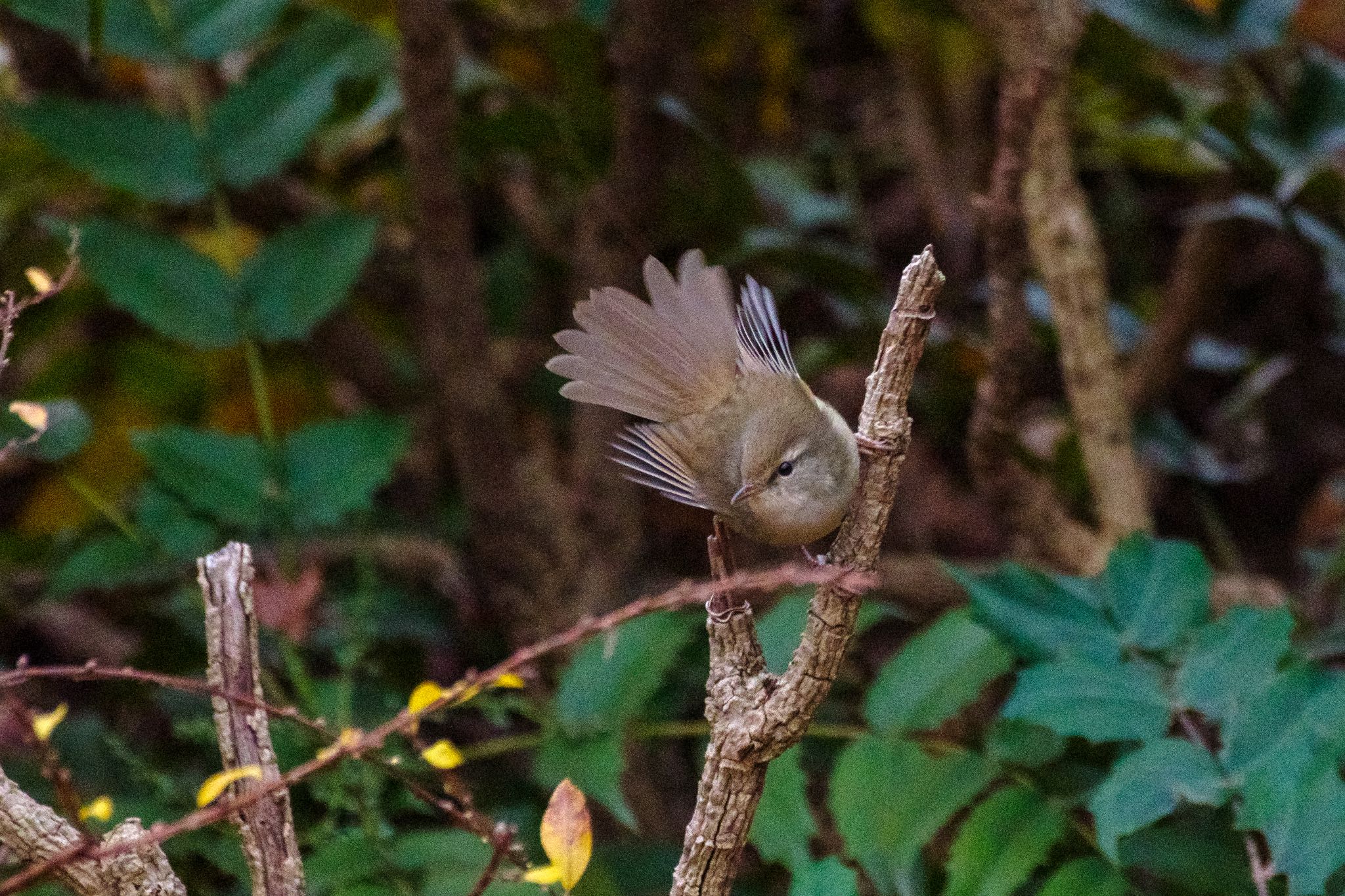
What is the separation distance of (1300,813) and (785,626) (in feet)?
1.90

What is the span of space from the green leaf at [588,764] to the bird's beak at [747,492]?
17.5 inches

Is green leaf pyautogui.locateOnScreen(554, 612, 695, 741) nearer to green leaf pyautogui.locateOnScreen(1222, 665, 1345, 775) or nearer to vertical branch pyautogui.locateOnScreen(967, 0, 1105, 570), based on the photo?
vertical branch pyautogui.locateOnScreen(967, 0, 1105, 570)

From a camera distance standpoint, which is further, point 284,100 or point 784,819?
point 284,100

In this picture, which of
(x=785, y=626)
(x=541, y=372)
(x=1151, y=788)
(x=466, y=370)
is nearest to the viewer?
(x=1151, y=788)

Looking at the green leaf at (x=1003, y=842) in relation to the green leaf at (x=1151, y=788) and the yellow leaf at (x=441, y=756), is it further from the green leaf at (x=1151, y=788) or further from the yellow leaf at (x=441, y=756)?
the yellow leaf at (x=441, y=756)

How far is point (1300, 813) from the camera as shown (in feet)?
3.75

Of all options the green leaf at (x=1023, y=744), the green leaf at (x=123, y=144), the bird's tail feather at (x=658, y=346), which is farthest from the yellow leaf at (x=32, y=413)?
the green leaf at (x=1023, y=744)

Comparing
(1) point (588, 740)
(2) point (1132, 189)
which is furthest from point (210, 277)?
(2) point (1132, 189)

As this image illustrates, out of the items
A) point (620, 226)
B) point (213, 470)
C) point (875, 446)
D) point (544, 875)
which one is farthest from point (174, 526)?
point (875, 446)

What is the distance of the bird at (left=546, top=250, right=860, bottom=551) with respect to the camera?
3.35 feet

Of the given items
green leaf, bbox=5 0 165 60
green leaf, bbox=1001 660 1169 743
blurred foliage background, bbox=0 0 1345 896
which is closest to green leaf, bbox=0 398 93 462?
blurred foliage background, bbox=0 0 1345 896

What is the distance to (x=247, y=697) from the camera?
927 mm

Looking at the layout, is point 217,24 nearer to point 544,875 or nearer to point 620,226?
point 620,226

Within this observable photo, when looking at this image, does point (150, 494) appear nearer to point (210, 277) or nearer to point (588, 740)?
point (210, 277)
